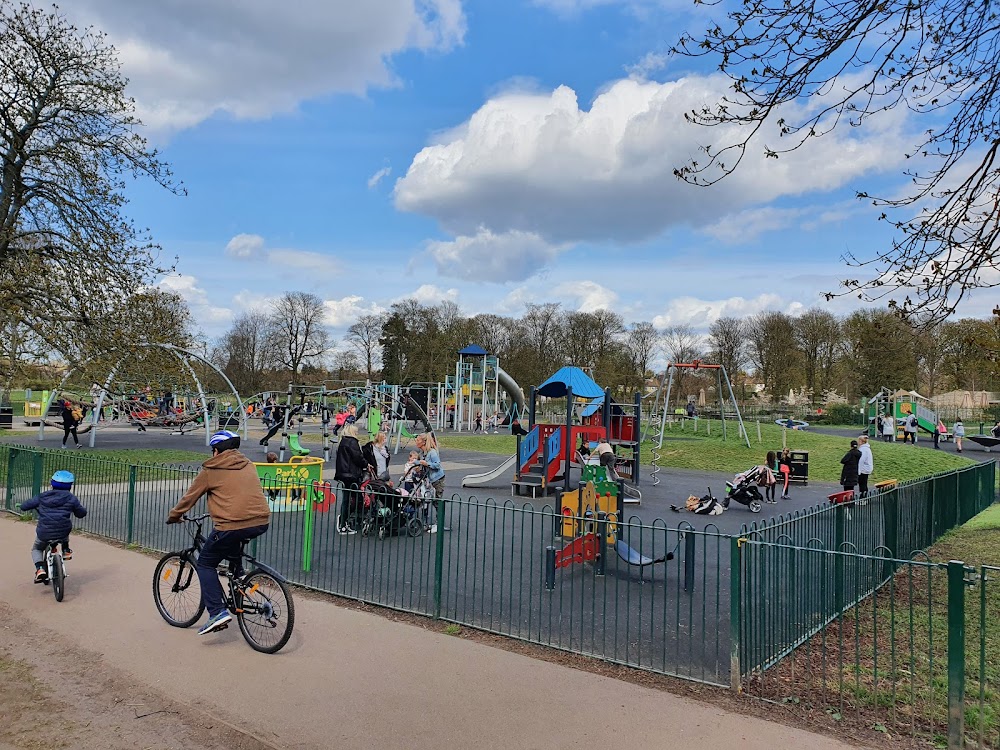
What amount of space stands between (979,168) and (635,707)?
5267 millimetres

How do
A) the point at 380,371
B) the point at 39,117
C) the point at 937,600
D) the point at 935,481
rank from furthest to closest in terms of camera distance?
the point at 380,371
the point at 39,117
the point at 935,481
the point at 937,600

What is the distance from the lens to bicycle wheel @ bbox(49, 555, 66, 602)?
6973 millimetres

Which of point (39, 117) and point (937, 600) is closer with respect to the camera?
→ point (937, 600)

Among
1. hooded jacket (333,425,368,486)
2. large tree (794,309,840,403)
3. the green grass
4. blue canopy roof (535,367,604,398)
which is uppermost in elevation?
large tree (794,309,840,403)

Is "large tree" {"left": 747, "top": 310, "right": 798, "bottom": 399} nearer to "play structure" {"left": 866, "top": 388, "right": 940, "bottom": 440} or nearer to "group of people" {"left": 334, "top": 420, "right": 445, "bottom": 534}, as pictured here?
"play structure" {"left": 866, "top": 388, "right": 940, "bottom": 440}

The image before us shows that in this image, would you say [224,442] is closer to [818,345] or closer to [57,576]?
[57,576]

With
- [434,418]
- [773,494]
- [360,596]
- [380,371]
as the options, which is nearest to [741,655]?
[360,596]

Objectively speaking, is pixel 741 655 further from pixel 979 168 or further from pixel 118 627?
pixel 118 627

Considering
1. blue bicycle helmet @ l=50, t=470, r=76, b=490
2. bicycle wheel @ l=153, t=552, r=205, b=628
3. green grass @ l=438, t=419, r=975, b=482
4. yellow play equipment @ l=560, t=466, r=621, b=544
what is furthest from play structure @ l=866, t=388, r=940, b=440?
blue bicycle helmet @ l=50, t=470, r=76, b=490

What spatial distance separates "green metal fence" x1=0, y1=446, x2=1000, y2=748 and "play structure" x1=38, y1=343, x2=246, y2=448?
32.6ft

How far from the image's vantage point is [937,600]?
7.73 meters

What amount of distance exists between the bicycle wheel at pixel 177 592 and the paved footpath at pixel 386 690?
13cm

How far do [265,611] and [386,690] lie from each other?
1.35m

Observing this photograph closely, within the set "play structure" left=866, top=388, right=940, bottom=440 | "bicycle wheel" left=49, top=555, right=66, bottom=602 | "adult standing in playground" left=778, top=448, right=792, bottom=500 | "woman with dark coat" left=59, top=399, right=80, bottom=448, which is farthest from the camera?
"play structure" left=866, top=388, right=940, bottom=440
